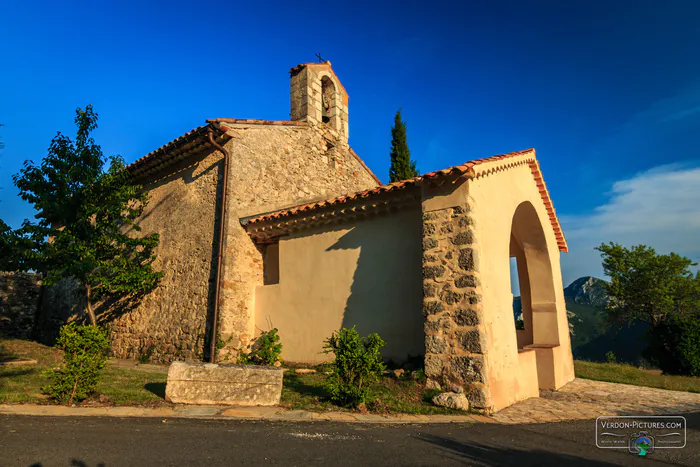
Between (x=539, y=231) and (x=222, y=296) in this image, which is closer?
(x=222, y=296)

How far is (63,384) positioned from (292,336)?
16.0ft

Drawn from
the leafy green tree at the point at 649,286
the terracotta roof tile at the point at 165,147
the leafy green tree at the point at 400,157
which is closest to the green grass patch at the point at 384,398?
the terracotta roof tile at the point at 165,147

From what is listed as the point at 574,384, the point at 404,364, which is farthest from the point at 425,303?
the point at 574,384

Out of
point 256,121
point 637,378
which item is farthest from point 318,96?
point 637,378

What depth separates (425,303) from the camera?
674cm

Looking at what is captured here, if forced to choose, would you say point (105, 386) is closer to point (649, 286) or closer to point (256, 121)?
point (256, 121)

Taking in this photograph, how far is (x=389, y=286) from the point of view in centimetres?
801

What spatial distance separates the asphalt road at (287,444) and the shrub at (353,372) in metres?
0.84

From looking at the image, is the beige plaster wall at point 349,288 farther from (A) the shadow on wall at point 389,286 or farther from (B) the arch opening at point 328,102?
(B) the arch opening at point 328,102

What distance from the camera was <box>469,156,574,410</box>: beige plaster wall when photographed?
6496 millimetres

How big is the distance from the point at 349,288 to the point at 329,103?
7781 mm

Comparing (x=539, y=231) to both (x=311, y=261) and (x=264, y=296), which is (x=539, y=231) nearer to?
(x=311, y=261)

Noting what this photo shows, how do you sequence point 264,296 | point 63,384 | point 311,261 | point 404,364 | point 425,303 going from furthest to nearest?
1. point 264,296
2. point 311,261
3. point 404,364
4. point 425,303
5. point 63,384

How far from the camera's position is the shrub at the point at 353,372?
224 inches
